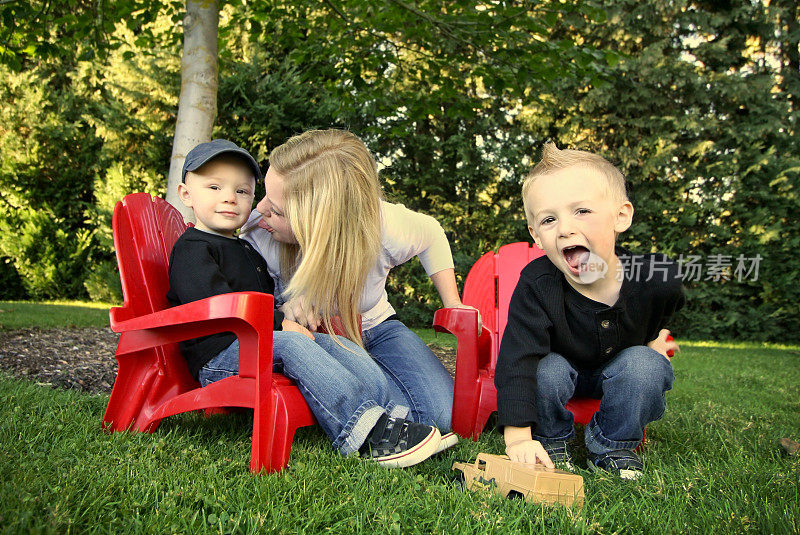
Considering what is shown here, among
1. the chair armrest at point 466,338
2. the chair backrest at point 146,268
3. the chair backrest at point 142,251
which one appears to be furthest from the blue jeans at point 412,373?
the chair backrest at point 142,251

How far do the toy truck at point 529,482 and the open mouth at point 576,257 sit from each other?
631 millimetres

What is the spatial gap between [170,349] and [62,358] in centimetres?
216

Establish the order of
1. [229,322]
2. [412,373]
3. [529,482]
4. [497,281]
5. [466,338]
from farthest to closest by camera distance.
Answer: [497,281], [412,373], [466,338], [229,322], [529,482]

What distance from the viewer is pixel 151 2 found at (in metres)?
4.18

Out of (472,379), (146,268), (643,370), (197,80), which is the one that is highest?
(197,80)

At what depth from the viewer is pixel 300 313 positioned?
7.02 ft

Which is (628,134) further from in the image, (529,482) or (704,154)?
(529,482)

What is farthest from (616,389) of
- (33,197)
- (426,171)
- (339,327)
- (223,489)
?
(33,197)

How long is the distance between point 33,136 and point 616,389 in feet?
39.3

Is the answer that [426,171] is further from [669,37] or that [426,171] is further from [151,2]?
[151,2]

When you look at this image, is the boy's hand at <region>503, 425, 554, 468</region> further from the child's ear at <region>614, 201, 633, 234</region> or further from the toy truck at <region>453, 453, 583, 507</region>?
the child's ear at <region>614, 201, 633, 234</region>

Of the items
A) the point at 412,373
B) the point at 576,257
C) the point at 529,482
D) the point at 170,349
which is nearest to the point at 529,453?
the point at 529,482

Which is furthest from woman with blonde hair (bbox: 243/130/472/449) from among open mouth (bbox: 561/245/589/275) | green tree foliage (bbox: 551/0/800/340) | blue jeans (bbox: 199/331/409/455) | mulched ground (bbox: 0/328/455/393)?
green tree foliage (bbox: 551/0/800/340)

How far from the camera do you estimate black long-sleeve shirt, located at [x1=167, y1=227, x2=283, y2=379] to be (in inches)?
77.3
